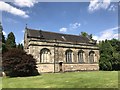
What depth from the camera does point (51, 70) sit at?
1599 inches

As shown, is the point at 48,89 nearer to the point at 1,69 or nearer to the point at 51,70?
the point at 1,69

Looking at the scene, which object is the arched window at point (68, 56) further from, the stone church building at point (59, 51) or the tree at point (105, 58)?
the tree at point (105, 58)

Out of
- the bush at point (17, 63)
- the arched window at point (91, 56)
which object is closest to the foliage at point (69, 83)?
the bush at point (17, 63)

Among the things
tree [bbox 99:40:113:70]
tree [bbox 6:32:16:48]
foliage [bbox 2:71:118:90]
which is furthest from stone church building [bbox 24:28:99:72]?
tree [bbox 6:32:16:48]

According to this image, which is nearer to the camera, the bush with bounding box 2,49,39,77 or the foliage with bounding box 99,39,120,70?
the bush with bounding box 2,49,39,77

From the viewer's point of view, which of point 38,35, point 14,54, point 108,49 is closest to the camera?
point 14,54

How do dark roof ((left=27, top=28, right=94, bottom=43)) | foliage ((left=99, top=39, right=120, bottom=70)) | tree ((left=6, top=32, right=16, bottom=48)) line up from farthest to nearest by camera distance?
tree ((left=6, top=32, right=16, bottom=48)), foliage ((left=99, top=39, right=120, bottom=70)), dark roof ((left=27, top=28, right=94, bottom=43))

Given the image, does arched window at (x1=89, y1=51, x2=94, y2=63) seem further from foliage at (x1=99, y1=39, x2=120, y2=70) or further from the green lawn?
the green lawn

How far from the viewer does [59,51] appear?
4219 centimetres

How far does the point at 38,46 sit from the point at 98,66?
679 inches

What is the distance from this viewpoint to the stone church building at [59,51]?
39556 millimetres

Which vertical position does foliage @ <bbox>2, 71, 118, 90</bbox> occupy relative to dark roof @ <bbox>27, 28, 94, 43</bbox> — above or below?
below

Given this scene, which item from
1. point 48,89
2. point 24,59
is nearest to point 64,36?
point 24,59

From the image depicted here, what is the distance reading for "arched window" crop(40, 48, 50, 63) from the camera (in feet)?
131
